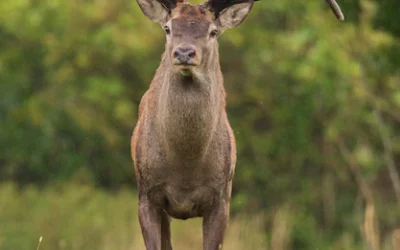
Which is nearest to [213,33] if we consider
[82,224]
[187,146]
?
[187,146]

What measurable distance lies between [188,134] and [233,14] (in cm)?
129

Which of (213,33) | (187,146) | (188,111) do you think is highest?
(213,33)

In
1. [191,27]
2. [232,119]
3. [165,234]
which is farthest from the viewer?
[232,119]

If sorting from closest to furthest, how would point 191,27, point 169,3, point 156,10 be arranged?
point 191,27, point 169,3, point 156,10

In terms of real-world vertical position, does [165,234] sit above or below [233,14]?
below

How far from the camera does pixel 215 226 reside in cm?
1065

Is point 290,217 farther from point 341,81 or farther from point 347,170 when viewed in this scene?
point 341,81

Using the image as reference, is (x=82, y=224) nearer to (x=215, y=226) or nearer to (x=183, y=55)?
(x=215, y=226)

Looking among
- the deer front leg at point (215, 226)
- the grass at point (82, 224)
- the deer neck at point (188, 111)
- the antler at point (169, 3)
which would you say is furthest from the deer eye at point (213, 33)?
the grass at point (82, 224)

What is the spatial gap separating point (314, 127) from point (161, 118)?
17296mm

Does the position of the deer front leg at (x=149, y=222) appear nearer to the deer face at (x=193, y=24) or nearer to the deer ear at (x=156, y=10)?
the deer face at (x=193, y=24)

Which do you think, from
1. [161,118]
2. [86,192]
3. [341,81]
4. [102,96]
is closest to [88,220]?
[86,192]

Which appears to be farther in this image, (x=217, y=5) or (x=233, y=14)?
(x=233, y=14)

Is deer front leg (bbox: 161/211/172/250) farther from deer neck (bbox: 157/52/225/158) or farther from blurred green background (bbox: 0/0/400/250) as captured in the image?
blurred green background (bbox: 0/0/400/250)
